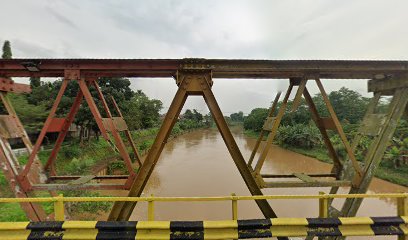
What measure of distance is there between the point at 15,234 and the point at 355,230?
4.97 metres

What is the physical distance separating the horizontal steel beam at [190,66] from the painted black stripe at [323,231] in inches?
110

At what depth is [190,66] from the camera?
4.36 meters

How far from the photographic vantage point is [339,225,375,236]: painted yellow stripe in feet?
11.2

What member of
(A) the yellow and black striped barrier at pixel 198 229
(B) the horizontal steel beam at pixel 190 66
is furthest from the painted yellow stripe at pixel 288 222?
(B) the horizontal steel beam at pixel 190 66

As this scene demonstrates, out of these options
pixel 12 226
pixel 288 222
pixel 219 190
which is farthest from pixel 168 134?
pixel 219 190

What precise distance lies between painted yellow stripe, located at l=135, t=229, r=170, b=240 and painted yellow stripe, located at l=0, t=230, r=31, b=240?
5.16 ft

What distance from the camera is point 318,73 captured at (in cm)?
466

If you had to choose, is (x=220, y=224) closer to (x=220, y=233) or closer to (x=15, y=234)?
(x=220, y=233)

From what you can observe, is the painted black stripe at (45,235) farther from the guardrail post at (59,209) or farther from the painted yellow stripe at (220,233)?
the painted yellow stripe at (220,233)

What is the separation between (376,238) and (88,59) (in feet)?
32.2

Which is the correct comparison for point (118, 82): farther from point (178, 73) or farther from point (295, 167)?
point (178, 73)

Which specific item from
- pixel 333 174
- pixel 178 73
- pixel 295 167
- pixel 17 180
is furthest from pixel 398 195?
pixel 295 167

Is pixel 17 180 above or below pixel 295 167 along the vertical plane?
above

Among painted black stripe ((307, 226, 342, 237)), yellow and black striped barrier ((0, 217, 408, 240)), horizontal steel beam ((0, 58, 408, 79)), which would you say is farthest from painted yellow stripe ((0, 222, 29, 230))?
painted black stripe ((307, 226, 342, 237))
